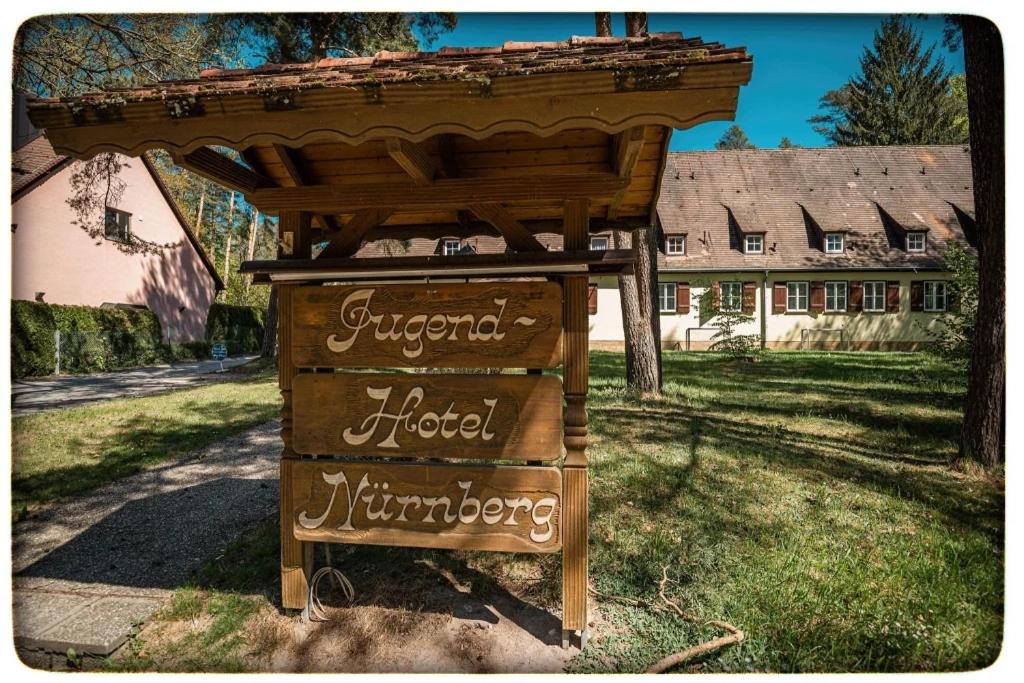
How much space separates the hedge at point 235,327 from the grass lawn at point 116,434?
11.1 meters

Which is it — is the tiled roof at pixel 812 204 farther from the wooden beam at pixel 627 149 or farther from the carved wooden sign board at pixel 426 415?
the wooden beam at pixel 627 149

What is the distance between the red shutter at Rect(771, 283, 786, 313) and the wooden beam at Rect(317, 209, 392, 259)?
21.1 metres

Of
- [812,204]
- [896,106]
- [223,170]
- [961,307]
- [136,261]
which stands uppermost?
[896,106]

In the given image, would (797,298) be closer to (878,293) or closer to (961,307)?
(878,293)

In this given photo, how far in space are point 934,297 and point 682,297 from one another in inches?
373

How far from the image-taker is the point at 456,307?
91.5 inches

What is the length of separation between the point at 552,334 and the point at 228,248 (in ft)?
124

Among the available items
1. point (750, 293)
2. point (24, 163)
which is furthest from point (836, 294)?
point (24, 163)

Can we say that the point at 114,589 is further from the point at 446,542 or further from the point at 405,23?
the point at 405,23

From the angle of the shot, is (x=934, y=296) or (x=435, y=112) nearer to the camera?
(x=435, y=112)

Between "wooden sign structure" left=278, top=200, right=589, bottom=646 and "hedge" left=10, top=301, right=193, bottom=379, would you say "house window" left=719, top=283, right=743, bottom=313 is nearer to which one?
"wooden sign structure" left=278, top=200, right=589, bottom=646

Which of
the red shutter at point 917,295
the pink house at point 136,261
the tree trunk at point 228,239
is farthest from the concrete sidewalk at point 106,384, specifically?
the red shutter at point 917,295

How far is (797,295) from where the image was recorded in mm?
20578

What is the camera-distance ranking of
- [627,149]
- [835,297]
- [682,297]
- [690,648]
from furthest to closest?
[682,297], [835,297], [690,648], [627,149]
